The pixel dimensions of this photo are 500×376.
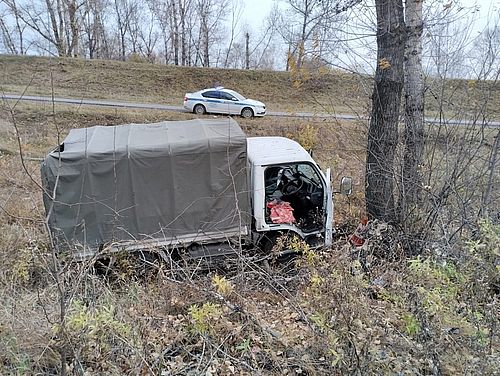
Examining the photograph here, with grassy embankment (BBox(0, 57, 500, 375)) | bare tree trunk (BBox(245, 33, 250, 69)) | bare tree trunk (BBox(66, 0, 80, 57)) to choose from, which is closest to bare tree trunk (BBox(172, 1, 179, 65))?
bare tree trunk (BBox(245, 33, 250, 69))

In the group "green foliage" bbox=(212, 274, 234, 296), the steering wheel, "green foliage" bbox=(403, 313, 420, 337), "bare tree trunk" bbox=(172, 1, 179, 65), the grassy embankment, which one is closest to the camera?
the grassy embankment

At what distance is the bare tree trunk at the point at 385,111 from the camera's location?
6.97m

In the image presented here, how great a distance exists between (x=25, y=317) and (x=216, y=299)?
1.93 meters

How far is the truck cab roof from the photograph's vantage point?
612 centimetres

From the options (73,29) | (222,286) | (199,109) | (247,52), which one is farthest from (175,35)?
(222,286)

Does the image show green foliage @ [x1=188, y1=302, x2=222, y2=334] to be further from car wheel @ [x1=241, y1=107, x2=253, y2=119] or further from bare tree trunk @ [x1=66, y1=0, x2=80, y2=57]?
bare tree trunk @ [x1=66, y1=0, x2=80, y2=57]

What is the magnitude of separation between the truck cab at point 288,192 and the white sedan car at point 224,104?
13850mm

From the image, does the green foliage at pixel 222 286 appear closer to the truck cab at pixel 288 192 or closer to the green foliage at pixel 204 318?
the green foliage at pixel 204 318

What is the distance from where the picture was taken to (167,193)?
5.96 meters

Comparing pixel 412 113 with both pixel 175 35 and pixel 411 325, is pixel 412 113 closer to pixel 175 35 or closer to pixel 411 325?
pixel 411 325

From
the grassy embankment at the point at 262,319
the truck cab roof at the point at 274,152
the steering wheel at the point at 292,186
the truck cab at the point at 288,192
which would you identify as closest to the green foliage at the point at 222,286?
the grassy embankment at the point at 262,319

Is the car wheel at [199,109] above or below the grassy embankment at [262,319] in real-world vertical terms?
above

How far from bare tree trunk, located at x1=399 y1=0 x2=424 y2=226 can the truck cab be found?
135cm

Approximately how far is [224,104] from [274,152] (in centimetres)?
1495
